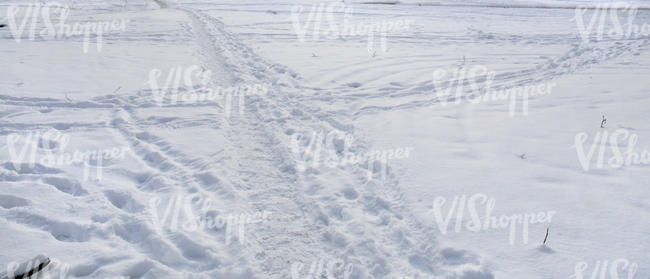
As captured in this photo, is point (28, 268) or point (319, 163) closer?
point (28, 268)

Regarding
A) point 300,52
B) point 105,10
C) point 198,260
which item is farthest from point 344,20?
point 198,260

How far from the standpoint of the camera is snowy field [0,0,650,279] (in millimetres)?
3348

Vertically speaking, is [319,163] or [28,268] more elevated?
[319,163]

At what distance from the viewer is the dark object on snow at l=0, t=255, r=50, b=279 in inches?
115

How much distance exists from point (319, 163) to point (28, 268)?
2939 mm

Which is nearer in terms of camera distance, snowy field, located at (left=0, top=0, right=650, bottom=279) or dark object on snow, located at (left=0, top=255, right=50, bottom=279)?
dark object on snow, located at (left=0, top=255, right=50, bottom=279)

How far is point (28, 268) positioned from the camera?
300 cm

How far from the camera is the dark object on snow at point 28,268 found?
2.92m

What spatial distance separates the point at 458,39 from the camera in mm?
13391

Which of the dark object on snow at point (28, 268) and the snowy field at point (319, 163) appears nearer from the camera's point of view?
the dark object on snow at point (28, 268)

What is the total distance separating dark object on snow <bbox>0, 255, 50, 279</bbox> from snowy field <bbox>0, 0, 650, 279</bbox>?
0.08 m

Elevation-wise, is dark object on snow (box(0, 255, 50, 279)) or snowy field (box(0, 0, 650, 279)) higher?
snowy field (box(0, 0, 650, 279))

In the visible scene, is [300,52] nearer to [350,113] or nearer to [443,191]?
[350,113]

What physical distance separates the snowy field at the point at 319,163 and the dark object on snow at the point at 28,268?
79 mm
